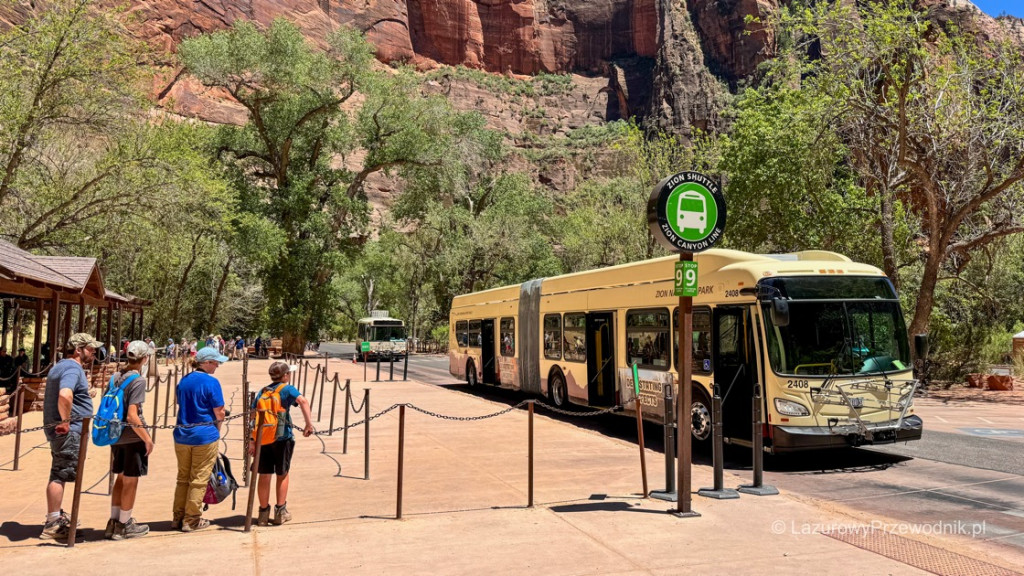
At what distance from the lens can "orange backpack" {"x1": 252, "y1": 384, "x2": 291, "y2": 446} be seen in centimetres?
705

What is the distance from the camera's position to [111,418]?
666 centimetres

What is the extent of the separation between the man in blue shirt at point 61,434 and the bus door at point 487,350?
15.3 m

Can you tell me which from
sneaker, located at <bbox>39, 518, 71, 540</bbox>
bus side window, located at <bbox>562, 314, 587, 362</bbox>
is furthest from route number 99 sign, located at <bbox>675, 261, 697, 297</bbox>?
bus side window, located at <bbox>562, 314, 587, 362</bbox>

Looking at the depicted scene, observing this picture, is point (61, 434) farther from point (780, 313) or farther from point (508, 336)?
point (508, 336)

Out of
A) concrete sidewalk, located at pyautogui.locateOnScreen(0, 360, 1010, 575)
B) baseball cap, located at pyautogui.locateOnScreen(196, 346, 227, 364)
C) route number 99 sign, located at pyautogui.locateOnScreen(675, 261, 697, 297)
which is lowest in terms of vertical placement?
concrete sidewalk, located at pyautogui.locateOnScreen(0, 360, 1010, 575)

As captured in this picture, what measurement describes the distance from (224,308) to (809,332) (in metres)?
54.7

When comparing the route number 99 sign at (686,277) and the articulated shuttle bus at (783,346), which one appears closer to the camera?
the route number 99 sign at (686,277)

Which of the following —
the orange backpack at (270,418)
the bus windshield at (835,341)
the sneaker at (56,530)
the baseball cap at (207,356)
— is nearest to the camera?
the sneaker at (56,530)

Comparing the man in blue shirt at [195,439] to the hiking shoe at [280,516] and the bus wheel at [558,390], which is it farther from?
the bus wheel at [558,390]

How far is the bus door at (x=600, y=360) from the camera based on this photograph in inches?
599

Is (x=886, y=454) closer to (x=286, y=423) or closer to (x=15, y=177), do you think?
(x=286, y=423)

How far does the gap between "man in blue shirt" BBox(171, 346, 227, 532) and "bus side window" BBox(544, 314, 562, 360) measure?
36.3 feet

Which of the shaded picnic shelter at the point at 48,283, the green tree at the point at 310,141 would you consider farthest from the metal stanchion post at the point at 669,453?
the green tree at the point at 310,141

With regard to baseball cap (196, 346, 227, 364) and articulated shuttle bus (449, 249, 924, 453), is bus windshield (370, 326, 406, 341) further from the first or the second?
baseball cap (196, 346, 227, 364)
